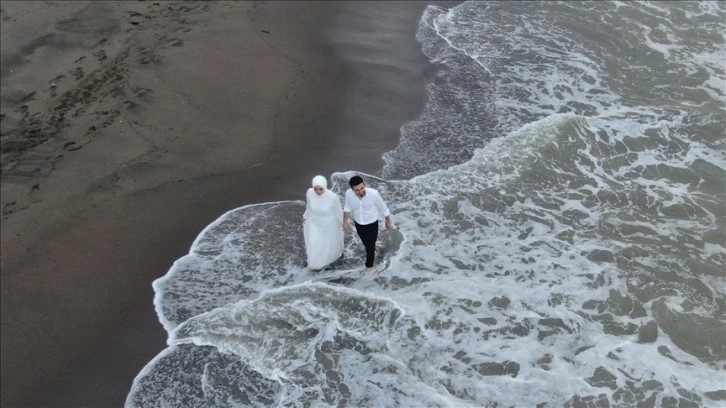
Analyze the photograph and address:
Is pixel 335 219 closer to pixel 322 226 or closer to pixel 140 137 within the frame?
pixel 322 226

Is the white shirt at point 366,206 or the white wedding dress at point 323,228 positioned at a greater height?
the white shirt at point 366,206

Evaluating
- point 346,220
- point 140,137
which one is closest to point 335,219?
point 346,220

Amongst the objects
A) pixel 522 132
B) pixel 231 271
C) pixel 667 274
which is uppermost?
pixel 522 132

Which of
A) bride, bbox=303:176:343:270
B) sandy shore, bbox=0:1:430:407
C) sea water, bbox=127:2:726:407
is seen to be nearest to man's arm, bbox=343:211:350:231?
bride, bbox=303:176:343:270

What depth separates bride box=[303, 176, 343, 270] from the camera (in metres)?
6.87

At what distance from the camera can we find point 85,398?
614 centimetres

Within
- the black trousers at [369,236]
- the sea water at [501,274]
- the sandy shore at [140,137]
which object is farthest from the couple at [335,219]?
the sandy shore at [140,137]

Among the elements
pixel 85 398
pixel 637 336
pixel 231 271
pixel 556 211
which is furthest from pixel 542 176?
pixel 85 398

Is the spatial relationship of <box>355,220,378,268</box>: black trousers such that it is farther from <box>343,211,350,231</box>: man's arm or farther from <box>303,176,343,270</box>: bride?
<box>303,176,343,270</box>: bride

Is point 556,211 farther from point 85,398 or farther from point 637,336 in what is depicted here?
point 85,398

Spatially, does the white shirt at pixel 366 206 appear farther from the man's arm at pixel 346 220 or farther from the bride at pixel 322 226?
the bride at pixel 322 226

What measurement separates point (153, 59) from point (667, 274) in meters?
8.96

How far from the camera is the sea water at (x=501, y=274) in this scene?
6172 mm

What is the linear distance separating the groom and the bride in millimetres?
148
